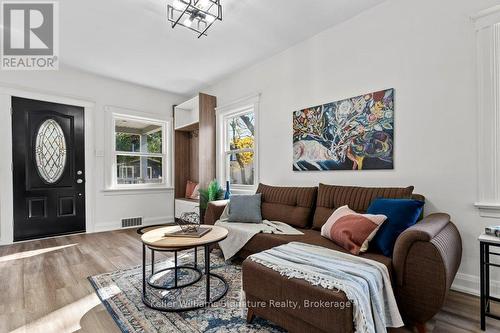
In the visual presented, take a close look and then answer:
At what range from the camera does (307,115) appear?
10.5 feet

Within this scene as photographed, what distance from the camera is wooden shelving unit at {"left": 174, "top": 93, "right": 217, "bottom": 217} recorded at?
4.48m

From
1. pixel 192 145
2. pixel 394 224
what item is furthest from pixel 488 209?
pixel 192 145

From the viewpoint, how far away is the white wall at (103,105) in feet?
12.6

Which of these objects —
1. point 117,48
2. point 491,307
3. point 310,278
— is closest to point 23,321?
point 310,278

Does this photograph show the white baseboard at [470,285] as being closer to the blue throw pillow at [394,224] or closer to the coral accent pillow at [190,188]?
the blue throw pillow at [394,224]

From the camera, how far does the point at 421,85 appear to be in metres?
2.30

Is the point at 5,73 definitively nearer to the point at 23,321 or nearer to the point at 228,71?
the point at 228,71

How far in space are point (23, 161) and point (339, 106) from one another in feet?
14.7

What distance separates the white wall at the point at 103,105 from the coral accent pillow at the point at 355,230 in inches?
154

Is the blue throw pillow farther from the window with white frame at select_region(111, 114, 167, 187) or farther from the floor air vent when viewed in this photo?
the window with white frame at select_region(111, 114, 167, 187)

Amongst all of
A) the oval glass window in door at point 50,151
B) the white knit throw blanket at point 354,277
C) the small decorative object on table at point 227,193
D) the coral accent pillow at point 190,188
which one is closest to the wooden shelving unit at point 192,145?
the coral accent pillow at point 190,188

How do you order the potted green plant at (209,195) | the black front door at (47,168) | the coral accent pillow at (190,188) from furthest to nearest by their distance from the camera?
1. the coral accent pillow at (190,188)
2. the potted green plant at (209,195)
3. the black front door at (47,168)

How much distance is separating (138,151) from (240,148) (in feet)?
7.03

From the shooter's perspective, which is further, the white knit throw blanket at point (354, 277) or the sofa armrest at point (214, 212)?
the sofa armrest at point (214, 212)
